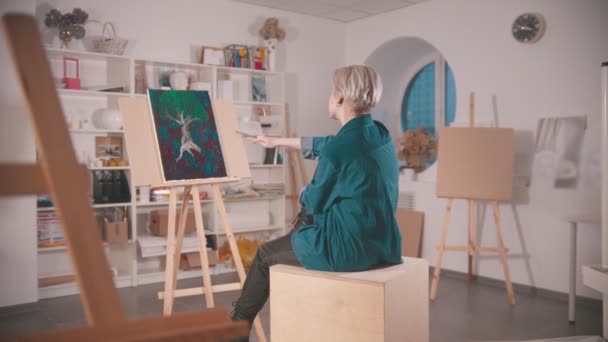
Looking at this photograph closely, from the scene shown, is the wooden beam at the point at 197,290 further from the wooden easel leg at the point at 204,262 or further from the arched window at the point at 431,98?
the arched window at the point at 431,98

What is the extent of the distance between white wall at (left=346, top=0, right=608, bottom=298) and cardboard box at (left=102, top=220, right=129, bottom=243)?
2705 mm

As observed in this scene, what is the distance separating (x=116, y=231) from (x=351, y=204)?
2711 mm

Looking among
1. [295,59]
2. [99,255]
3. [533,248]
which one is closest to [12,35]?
[99,255]

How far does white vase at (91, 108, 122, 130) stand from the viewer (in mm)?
4391

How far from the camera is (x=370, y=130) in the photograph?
2.37m

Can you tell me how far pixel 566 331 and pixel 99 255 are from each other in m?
3.23

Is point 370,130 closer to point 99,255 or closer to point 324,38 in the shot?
point 99,255

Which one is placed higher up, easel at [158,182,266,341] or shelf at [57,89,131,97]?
shelf at [57,89,131,97]

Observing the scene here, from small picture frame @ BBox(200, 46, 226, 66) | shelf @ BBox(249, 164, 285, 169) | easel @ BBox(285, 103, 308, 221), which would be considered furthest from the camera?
easel @ BBox(285, 103, 308, 221)

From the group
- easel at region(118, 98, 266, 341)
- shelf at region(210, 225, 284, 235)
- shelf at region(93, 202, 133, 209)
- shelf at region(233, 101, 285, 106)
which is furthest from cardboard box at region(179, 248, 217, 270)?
easel at region(118, 98, 266, 341)

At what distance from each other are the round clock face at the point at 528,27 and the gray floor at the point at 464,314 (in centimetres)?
203

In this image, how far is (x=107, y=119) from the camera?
4.39 metres

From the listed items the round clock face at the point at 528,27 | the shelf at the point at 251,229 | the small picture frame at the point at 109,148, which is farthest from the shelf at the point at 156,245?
the round clock face at the point at 528,27

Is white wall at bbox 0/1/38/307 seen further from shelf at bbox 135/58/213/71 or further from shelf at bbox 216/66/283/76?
shelf at bbox 216/66/283/76
